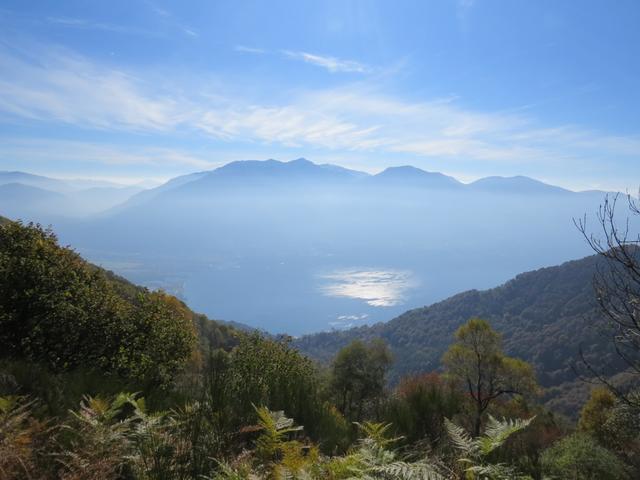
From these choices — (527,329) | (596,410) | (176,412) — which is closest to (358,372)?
(596,410)

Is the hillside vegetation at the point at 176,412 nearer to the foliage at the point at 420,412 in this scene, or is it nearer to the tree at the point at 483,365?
the foliage at the point at 420,412

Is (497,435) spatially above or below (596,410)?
above

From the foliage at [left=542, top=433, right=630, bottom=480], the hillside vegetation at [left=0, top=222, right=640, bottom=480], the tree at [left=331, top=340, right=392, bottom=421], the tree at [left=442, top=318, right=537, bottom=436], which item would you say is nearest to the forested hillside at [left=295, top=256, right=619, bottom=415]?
the tree at [left=442, top=318, right=537, bottom=436]

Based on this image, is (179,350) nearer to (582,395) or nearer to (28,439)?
(28,439)

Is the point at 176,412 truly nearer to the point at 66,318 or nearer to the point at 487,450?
the point at 487,450

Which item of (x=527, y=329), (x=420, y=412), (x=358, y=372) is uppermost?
(x=420, y=412)

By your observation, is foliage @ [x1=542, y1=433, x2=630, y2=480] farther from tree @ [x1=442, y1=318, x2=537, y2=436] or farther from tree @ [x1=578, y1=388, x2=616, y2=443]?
tree @ [x1=578, y1=388, x2=616, y2=443]

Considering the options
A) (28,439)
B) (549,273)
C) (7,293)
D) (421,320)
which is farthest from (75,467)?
(549,273)
